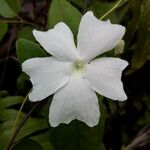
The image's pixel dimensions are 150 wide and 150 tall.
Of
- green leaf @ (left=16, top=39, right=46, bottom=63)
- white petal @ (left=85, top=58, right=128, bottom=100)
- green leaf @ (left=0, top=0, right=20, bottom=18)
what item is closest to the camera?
white petal @ (left=85, top=58, right=128, bottom=100)

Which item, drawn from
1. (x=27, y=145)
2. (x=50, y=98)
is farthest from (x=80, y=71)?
(x=27, y=145)

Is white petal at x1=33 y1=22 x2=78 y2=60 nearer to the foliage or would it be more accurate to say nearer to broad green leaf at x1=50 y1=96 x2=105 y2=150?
the foliage

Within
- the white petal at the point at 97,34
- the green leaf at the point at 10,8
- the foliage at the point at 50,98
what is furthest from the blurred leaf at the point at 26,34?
the white petal at the point at 97,34

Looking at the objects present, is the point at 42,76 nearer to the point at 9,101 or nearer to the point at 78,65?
A: the point at 78,65

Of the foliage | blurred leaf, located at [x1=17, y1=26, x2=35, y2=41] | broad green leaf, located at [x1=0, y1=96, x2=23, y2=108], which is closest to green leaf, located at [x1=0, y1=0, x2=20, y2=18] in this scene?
the foliage

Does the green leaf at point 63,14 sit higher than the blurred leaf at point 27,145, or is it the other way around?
the green leaf at point 63,14

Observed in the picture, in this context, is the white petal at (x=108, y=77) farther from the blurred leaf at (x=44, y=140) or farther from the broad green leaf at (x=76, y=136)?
the blurred leaf at (x=44, y=140)
